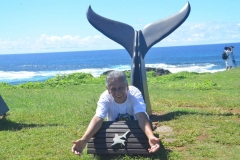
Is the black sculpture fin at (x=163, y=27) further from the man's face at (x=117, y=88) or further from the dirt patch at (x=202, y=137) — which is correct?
the man's face at (x=117, y=88)

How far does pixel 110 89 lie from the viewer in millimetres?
4879

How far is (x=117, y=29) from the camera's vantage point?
8305 mm

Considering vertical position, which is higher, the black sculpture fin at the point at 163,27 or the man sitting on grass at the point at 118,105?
the black sculpture fin at the point at 163,27

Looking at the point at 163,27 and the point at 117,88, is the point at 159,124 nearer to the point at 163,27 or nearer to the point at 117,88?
the point at 163,27

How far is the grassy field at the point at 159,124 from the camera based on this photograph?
18.2ft

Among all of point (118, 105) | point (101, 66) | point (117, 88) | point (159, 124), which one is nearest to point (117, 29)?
point (159, 124)

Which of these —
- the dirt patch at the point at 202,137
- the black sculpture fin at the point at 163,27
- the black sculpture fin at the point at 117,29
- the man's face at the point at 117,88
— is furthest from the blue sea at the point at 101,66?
the man's face at the point at 117,88

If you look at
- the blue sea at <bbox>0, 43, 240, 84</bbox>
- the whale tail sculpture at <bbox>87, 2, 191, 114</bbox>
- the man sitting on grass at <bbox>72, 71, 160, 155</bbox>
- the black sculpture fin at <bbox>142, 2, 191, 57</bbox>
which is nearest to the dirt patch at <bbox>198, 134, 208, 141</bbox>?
the man sitting on grass at <bbox>72, 71, 160, 155</bbox>

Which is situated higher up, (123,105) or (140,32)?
(140,32)

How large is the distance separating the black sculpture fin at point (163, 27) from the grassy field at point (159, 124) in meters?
1.58

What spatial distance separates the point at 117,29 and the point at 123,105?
351 centimetres

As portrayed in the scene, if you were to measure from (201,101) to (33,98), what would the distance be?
506 centimetres

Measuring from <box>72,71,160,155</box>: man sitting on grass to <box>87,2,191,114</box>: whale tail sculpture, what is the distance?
2.58 meters

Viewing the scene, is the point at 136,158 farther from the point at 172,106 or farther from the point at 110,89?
the point at 172,106
